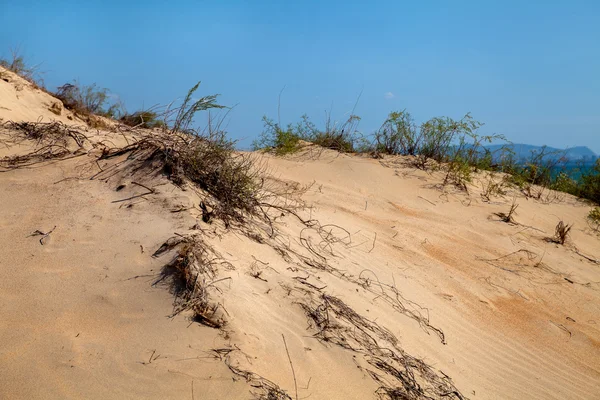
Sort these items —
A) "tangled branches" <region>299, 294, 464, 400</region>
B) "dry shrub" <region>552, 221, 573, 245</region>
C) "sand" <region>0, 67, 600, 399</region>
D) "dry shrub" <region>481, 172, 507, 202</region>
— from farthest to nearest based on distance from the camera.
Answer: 1. "dry shrub" <region>481, 172, 507, 202</region>
2. "dry shrub" <region>552, 221, 573, 245</region>
3. "tangled branches" <region>299, 294, 464, 400</region>
4. "sand" <region>0, 67, 600, 399</region>

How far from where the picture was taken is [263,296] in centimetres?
366

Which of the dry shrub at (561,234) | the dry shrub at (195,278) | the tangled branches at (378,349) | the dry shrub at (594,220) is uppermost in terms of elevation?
the dry shrub at (594,220)

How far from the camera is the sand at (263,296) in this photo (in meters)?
2.88

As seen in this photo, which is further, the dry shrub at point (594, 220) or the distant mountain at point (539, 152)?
the distant mountain at point (539, 152)

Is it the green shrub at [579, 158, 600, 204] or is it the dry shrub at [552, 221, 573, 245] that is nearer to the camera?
the dry shrub at [552, 221, 573, 245]

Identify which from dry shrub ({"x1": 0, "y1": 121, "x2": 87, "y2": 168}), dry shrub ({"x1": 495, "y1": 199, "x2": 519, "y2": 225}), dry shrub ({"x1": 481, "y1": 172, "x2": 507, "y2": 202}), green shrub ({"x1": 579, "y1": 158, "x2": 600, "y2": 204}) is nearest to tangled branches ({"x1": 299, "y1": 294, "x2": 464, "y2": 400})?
dry shrub ({"x1": 0, "y1": 121, "x2": 87, "y2": 168})

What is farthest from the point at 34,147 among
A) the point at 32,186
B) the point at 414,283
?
the point at 414,283

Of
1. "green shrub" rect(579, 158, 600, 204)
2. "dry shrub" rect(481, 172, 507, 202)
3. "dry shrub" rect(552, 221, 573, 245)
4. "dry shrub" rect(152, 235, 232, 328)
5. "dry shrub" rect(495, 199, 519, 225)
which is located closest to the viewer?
"dry shrub" rect(152, 235, 232, 328)

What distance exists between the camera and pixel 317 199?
6746mm

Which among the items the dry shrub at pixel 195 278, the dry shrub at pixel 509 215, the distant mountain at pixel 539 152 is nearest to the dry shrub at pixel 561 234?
the dry shrub at pixel 509 215

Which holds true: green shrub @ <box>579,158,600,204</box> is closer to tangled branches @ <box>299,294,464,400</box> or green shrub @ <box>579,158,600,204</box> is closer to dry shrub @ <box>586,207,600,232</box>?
dry shrub @ <box>586,207,600,232</box>

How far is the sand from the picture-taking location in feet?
9.45

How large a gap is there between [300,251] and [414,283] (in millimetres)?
1238

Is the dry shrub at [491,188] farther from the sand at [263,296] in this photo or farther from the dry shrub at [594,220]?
the dry shrub at [594,220]
